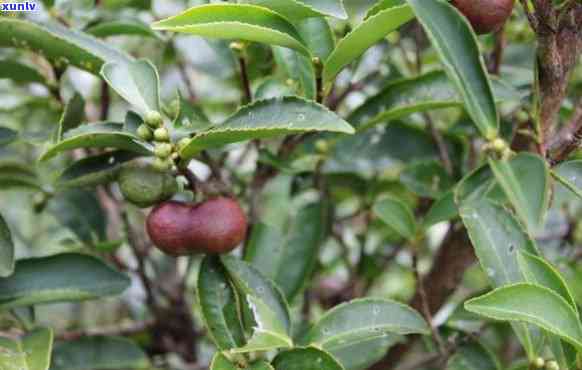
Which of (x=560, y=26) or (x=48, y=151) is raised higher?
(x=560, y=26)

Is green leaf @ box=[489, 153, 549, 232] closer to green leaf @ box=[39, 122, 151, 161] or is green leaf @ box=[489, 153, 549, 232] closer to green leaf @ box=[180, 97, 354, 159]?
green leaf @ box=[180, 97, 354, 159]

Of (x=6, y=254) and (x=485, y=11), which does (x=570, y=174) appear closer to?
(x=485, y=11)

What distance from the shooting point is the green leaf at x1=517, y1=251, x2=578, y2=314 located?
2.96ft

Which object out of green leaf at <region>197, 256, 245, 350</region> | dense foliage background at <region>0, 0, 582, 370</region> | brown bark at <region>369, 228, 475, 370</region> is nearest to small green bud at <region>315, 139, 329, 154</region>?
dense foliage background at <region>0, 0, 582, 370</region>

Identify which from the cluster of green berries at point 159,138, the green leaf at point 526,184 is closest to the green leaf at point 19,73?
the cluster of green berries at point 159,138

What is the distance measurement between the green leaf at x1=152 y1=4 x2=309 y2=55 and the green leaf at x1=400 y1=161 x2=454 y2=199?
48cm

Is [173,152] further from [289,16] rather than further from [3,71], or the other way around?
[3,71]

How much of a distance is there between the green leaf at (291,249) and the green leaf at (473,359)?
0.28m

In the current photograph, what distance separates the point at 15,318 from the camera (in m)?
1.18

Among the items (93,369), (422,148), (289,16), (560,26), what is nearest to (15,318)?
(93,369)

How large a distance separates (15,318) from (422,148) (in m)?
0.74

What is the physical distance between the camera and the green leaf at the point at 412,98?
1.08 meters

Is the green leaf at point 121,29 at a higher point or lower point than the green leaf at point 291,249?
higher

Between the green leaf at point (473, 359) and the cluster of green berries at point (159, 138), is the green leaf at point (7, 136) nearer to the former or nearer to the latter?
the cluster of green berries at point (159, 138)
